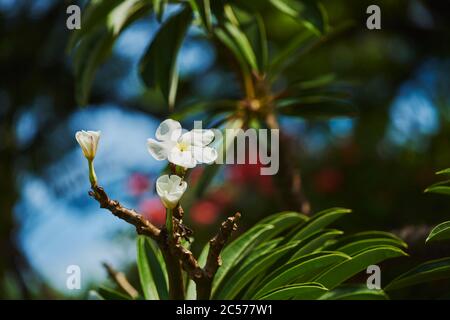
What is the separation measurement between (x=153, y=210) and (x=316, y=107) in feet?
2.74

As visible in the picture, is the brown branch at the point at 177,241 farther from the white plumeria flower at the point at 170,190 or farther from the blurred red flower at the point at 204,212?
the blurred red flower at the point at 204,212

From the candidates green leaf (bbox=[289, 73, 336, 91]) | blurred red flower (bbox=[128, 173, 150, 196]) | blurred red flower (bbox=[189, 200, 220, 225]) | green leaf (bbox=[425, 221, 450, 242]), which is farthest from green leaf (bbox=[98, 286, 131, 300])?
blurred red flower (bbox=[128, 173, 150, 196])

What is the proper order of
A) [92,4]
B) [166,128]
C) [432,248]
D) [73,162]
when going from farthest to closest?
[73,162]
[92,4]
[432,248]
[166,128]

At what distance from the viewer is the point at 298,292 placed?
35.9 inches

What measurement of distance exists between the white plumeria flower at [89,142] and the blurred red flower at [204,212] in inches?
47.6

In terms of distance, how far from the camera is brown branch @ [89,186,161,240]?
806 mm

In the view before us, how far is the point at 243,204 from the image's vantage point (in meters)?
2.14

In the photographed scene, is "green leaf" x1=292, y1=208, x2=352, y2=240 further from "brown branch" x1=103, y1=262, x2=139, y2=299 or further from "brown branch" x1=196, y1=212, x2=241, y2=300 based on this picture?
"brown branch" x1=103, y1=262, x2=139, y2=299

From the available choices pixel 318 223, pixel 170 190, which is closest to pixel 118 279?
pixel 318 223

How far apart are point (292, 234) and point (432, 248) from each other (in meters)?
0.24

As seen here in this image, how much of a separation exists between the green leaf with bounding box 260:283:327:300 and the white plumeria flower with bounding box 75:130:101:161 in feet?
0.94

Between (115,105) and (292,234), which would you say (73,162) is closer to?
(115,105)

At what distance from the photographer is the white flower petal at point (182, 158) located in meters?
0.80

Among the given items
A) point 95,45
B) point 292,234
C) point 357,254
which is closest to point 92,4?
point 95,45
